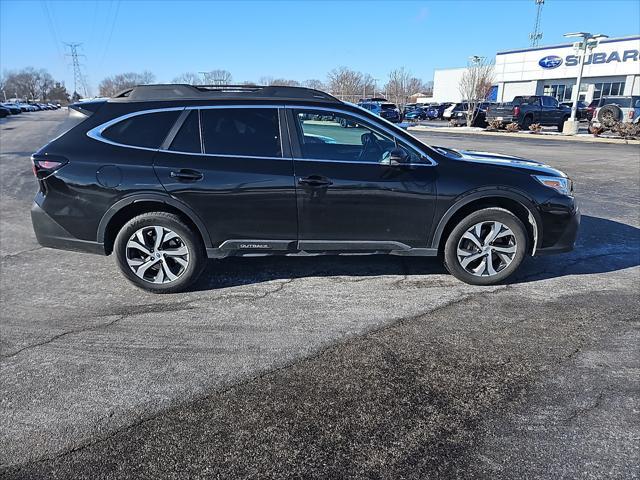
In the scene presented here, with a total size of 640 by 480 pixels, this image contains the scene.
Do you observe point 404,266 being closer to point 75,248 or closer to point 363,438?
point 363,438

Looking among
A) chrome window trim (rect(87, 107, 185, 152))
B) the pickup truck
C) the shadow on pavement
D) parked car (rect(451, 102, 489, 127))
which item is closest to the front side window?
chrome window trim (rect(87, 107, 185, 152))

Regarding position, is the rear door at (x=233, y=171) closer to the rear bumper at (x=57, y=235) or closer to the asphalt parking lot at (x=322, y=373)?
the asphalt parking lot at (x=322, y=373)

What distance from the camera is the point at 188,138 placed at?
433 cm

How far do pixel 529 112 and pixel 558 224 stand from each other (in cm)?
2814

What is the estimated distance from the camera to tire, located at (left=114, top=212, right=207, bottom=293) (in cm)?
433

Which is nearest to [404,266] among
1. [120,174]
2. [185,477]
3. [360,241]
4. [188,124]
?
[360,241]

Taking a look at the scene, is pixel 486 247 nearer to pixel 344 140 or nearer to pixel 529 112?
pixel 344 140

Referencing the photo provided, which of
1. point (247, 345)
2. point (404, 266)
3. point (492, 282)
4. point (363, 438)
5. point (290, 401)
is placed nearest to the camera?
point (363, 438)

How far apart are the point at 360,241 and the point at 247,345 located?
1560 millimetres

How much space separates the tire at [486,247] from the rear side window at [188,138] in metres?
2.58

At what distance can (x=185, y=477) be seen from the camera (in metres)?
2.28

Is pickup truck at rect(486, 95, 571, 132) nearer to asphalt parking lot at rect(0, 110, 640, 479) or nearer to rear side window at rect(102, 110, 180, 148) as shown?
asphalt parking lot at rect(0, 110, 640, 479)

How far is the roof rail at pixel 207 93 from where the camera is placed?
4.43 meters

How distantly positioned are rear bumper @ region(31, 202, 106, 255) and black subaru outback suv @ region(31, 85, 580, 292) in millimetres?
12
